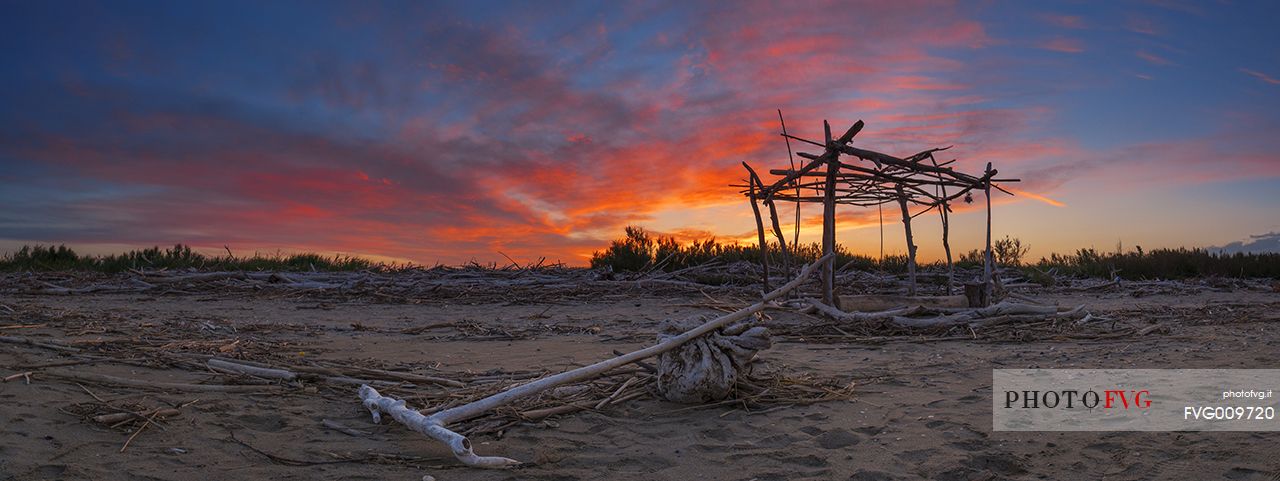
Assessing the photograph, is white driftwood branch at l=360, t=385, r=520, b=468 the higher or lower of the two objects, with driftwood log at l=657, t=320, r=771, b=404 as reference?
lower

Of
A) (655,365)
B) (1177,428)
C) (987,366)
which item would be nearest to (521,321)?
(655,365)

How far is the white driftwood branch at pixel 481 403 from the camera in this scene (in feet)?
11.4

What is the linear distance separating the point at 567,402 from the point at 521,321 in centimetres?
583

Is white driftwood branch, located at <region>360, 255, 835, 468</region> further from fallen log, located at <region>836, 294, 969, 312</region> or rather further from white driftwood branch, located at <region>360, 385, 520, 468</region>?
fallen log, located at <region>836, 294, 969, 312</region>

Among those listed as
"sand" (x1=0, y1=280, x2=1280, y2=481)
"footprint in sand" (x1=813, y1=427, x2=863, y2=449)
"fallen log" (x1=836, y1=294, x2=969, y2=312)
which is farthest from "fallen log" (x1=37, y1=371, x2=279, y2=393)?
"fallen log" (x1=836, y1=294, x2=969, y2=312)

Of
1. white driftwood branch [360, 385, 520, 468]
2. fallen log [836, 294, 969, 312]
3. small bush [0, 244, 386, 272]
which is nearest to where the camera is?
white driftwood branch [360, 385, 520, 468]

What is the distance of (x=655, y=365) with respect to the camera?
5.06 m

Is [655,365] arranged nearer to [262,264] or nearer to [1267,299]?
[1267,299]

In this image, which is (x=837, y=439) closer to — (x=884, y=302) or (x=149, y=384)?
(x=149, y=384)

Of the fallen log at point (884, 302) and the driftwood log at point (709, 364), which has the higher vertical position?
the fallen log at point (884, 302)

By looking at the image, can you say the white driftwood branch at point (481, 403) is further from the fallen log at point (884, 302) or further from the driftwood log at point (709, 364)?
the fallen log at point (884, 302)

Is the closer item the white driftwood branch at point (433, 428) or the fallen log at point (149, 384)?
the white driftwood branch at point (433, 428)

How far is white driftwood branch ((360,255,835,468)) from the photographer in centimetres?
348

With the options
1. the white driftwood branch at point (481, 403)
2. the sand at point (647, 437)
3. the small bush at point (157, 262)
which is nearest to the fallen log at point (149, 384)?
the sand at point (647, 437)
